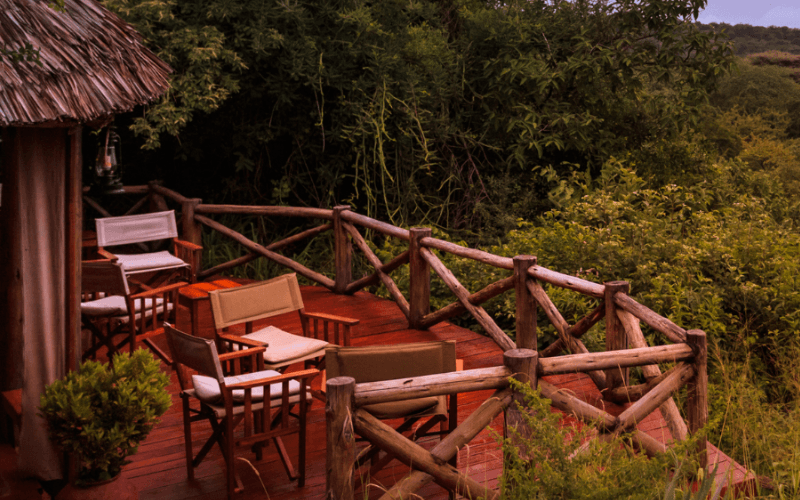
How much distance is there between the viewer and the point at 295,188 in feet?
29.0

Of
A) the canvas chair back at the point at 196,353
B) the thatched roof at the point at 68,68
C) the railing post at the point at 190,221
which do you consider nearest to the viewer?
the thatched roof at the point at 68,68

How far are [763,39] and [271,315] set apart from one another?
29.8 meters

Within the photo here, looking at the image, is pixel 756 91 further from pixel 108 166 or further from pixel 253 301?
pixel 253 301

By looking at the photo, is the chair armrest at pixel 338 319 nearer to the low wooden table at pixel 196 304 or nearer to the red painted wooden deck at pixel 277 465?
the red painted wooden deck at pixel 277 465

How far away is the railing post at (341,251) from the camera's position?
6.55 meters

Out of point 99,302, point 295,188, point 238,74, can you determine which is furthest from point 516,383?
point 295,188

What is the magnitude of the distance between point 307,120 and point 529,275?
177 inches

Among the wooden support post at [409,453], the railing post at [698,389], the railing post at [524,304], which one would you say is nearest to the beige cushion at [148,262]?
the railing post at [524,304]

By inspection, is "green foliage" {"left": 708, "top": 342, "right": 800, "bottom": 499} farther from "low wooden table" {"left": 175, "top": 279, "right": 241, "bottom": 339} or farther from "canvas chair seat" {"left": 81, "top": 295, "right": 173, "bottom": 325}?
"canvas chair seat" {"left": 81, "top": 295, "right": 173, "bottom": 325}

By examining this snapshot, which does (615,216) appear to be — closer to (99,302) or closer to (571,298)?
(571,298)

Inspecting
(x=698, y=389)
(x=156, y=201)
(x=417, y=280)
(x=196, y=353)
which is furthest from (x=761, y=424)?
(x=156, y=201)

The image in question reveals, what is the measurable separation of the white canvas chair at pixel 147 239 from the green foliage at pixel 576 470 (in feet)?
13.4

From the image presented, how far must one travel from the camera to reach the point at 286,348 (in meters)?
4.17

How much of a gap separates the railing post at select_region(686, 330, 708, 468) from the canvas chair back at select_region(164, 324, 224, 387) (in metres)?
2.09
